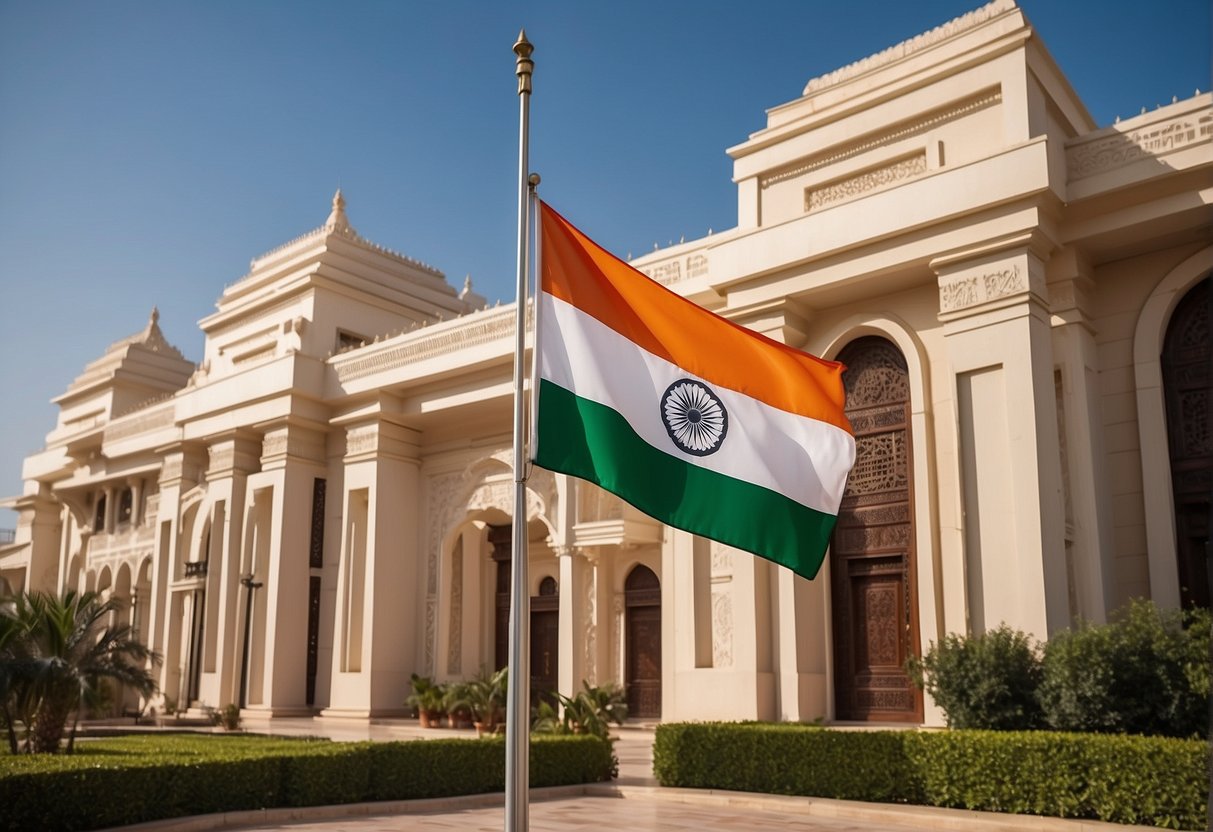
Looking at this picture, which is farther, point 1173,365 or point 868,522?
point 868,522

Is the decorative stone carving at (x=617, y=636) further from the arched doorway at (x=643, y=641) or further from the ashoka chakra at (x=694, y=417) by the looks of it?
the ashoka chakra at (x=694, y=417)

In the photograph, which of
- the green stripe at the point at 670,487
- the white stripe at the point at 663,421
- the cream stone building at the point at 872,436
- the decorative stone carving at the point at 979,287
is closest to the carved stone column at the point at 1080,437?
the cream stone building at the point at 872,436

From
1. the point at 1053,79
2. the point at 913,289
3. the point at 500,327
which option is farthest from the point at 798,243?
the point at 500,327

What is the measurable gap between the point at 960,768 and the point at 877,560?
467 centimetres

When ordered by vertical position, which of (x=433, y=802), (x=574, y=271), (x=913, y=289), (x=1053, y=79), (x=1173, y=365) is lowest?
(x=433, y=802)

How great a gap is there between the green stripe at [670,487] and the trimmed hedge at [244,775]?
4.79 metres

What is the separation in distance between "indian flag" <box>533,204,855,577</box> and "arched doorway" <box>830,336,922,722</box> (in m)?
7.32

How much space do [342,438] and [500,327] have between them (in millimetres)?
5039

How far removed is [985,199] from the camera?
12.3 meters

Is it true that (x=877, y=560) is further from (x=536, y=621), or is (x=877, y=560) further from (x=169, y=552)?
(x=169, y=552)

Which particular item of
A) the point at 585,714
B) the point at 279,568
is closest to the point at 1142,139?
the point at 585,714

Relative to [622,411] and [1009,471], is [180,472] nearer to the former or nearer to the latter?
[1009,471]

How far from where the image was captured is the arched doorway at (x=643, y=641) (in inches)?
707

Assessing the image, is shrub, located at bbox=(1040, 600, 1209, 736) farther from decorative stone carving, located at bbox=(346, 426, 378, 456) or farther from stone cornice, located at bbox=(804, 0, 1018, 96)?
decorative stone carving, located at bbox=(346, 426, 378, 456)
